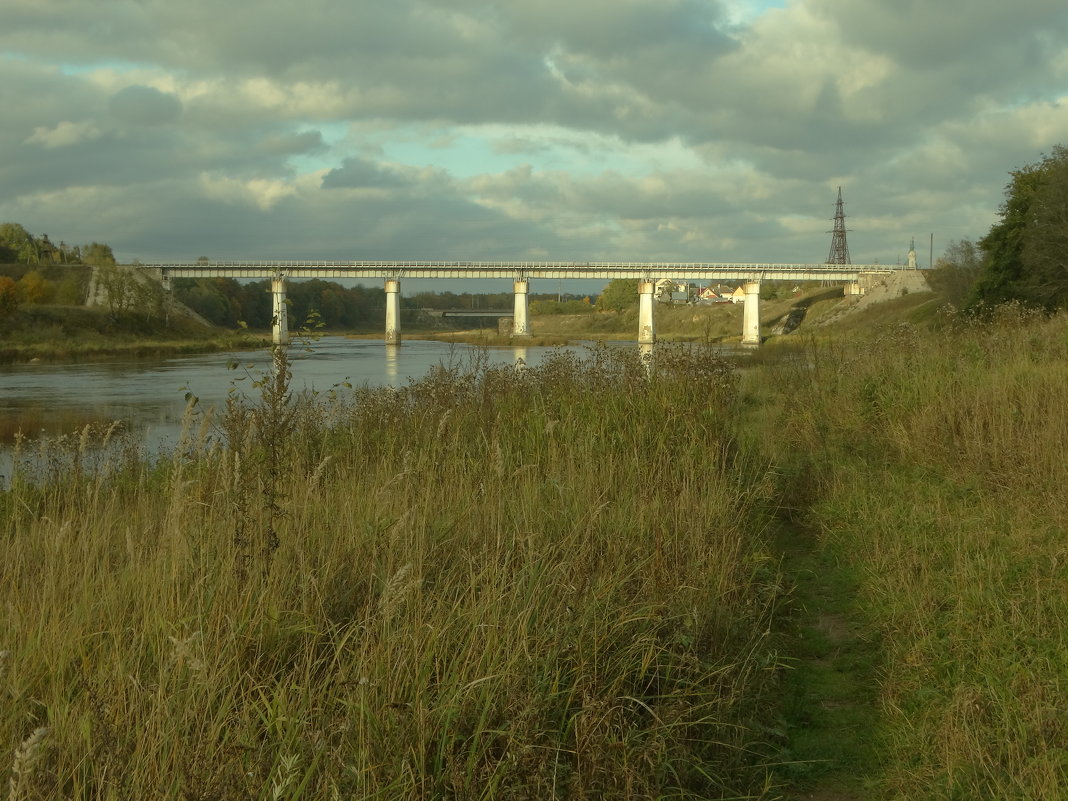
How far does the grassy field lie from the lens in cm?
304

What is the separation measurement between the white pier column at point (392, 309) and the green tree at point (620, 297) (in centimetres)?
4350

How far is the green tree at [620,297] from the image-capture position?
465ft

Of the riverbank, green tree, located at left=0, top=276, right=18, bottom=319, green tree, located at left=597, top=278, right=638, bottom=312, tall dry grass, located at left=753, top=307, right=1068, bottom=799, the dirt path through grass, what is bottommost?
the dirt path through grass

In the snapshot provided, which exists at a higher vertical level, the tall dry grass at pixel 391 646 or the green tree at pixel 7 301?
the green tree at pixel 7 301

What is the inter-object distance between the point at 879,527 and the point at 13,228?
459ft

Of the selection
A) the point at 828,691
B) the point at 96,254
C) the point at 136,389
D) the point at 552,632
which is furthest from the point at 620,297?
the point at 552,632

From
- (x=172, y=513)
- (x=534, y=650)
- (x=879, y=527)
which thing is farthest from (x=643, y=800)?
(x=879, y=527)

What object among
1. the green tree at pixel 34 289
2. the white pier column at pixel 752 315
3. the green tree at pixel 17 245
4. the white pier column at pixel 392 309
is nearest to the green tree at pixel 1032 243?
the white pier column at pixel 752 315

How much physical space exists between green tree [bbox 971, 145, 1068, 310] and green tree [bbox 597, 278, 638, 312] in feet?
279

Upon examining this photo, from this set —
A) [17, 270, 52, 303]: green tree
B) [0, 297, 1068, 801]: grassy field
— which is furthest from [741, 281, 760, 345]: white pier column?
[0, 297, 1068, 801]: grassy field

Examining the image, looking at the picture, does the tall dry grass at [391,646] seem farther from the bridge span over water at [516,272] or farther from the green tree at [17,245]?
the green tree at [17,245]

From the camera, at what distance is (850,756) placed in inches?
170

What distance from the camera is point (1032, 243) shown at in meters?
42.9

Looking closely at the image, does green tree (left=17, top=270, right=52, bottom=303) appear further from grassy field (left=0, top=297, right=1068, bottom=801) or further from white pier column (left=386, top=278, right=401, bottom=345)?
grassy field (left=0, top=297, right=1068, bottom=801)
